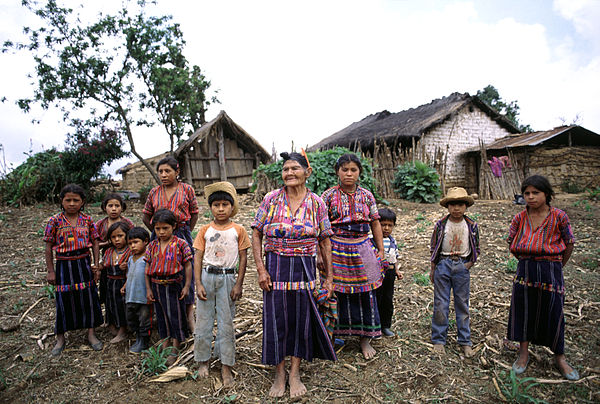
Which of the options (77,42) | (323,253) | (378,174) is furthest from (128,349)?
(77,42)

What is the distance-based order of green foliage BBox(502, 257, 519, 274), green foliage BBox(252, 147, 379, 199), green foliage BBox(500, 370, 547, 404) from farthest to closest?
green foliage BBox(252, 147, 379, 199)
green foliage BBox(502, 257, 519, 274)
green foliage BBox(500, 370, 547, 404)

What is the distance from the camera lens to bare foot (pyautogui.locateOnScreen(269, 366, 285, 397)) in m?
2.58

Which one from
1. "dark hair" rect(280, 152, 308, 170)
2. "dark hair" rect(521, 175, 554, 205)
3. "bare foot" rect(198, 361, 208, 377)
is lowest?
"bare foot" rect(198, 361, 208, 377)

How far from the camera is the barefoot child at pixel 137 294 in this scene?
10.5 feet

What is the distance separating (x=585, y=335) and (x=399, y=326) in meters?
1.70

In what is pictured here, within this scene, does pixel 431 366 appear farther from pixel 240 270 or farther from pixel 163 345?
pixel 163 345

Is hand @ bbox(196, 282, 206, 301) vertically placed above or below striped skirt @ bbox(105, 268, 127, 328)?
above

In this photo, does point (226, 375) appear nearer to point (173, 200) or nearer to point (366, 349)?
point (366, 349)

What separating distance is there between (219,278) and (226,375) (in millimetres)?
778

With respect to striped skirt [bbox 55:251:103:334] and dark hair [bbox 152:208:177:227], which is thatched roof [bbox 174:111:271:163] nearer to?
striped skirt [bbox 55:251:103:334]

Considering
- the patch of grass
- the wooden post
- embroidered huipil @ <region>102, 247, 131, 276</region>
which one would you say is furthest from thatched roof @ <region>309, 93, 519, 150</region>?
embroidered huipil @ <region>102, 247, 131, 276</region>

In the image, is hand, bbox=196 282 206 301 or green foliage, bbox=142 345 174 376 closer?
hand, bbox=196 282 206 301

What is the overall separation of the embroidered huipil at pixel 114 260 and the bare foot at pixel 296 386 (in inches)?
77.4

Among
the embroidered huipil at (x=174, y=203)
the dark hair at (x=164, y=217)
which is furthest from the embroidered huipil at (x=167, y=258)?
the embroidered huipil at (x=174, y=203)
